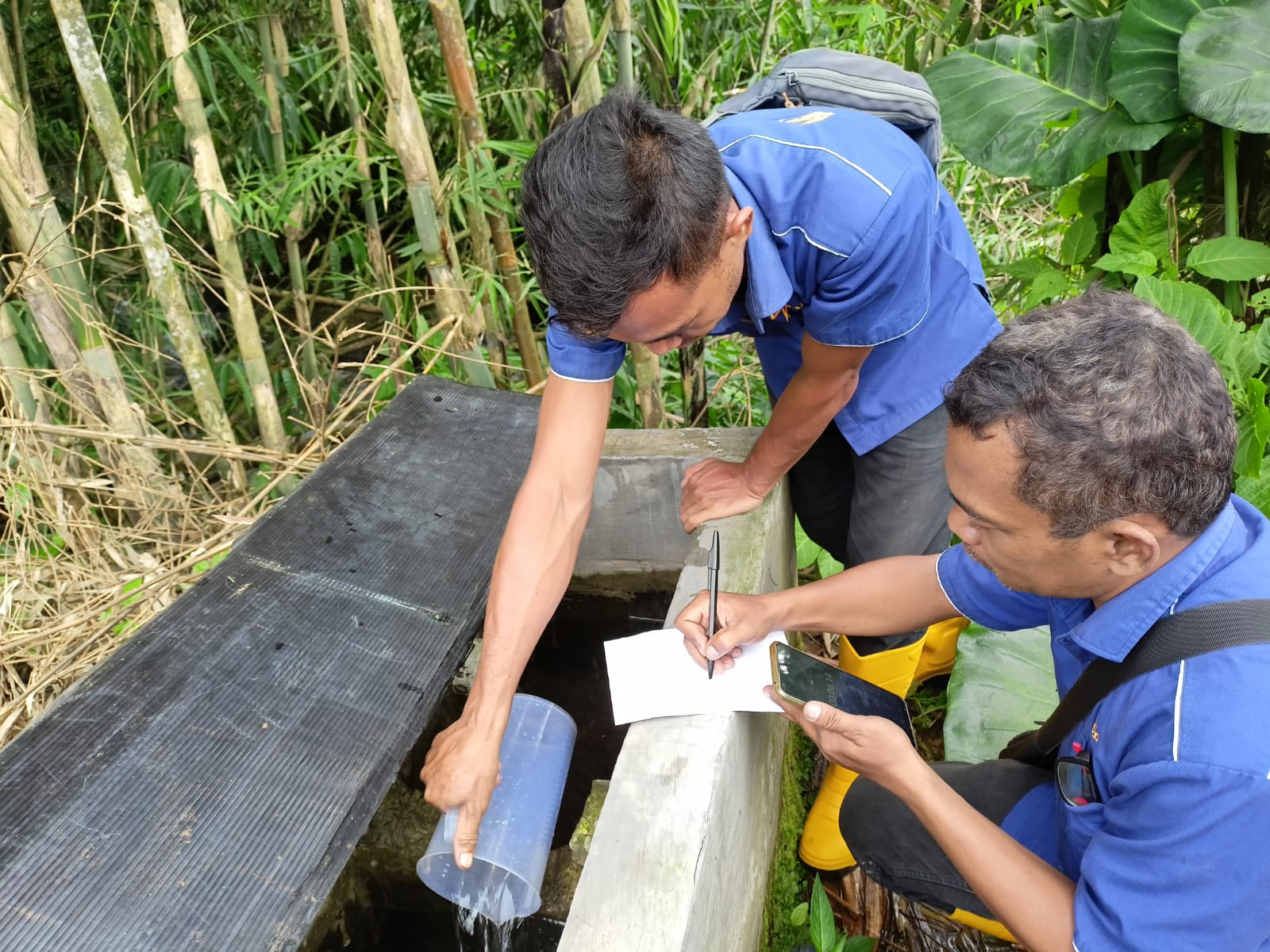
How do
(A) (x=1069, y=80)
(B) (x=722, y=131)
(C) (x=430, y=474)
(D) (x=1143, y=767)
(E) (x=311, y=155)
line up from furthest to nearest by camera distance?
(E) (x=311, y=155), (A) (x=1069, y=80), (C) (x=430, y=474), (B) (x=722, y=131), (D) (x=1143, y=767)

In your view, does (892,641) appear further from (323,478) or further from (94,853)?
(94,853)

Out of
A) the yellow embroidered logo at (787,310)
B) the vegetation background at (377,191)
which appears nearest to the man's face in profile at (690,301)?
the yellow embroidered logo at (787,310)

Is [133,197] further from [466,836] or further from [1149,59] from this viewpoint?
[1149,59]

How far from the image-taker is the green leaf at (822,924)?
1942 mm

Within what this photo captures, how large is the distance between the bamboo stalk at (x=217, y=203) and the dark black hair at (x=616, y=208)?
1633mm

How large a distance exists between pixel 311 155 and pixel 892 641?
8.54ft

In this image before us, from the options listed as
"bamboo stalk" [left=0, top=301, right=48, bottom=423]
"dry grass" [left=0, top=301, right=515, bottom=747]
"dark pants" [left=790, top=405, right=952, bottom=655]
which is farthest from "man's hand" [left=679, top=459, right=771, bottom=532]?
"bamboo stalk" [left=0, top=301, right=48, bottom=423]

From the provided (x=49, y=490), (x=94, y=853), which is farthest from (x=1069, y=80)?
(x=49, y=490)

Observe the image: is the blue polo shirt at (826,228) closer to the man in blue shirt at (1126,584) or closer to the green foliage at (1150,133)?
the man in blue shirt at (1126,584)

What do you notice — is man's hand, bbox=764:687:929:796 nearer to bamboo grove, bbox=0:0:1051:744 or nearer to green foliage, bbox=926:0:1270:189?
bamboo grove, bbox=0:0:1051:744

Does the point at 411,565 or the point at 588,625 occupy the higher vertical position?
the point at 411,565

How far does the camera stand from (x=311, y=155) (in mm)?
3232

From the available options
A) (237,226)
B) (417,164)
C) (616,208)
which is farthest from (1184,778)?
(237,226)

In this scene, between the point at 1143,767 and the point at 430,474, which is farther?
the point at 430,474
